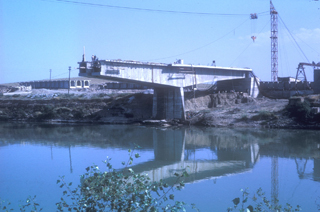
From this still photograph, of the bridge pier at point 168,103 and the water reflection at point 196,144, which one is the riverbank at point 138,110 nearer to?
the bridge pier at point 168,103

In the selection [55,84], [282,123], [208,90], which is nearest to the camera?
[282,123]

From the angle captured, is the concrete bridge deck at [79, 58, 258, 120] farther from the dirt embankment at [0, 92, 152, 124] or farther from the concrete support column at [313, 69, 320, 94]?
the concrete support column at [313, 69, 320, 94]

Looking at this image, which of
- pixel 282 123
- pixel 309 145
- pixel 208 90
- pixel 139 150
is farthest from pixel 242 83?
pixel 139 150

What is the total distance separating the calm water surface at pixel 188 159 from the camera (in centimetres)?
1378

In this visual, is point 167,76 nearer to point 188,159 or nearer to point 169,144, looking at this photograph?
point 169,144

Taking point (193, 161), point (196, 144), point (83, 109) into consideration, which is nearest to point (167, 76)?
point (83, 109)

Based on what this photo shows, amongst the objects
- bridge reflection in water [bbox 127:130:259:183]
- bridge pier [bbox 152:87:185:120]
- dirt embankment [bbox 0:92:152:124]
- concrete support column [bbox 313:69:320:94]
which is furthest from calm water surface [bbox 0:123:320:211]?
concrete support column [bbox 313:69:320:94]

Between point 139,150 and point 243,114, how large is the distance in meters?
19.1

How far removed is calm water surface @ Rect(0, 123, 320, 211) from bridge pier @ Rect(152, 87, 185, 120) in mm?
4626

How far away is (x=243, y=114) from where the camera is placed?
40.2 meters

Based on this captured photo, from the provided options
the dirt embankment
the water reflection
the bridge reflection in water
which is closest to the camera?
the bridge reflection in water

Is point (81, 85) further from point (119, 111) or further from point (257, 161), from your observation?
point (257, 161)

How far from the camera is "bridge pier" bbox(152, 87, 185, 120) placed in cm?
4156

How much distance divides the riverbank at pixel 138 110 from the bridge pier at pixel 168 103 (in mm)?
1296
